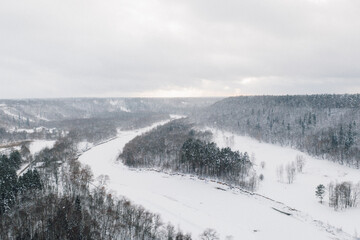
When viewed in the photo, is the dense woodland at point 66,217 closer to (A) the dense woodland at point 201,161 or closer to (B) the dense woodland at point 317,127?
(A) the dense woodland at point 201,161

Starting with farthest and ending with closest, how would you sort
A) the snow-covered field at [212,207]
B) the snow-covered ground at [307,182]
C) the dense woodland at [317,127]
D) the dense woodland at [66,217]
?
1. the dense woodland at [317,127]
2. the snow-covered ground at [307,182]
3. the snow-covered field at [212,207]
4. the dense woodland at [66,217]

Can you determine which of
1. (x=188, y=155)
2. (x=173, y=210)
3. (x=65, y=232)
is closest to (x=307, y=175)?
(x=188, y=155)

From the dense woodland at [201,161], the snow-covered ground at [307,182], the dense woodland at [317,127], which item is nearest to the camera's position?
the snow-covered ground at [307,182]

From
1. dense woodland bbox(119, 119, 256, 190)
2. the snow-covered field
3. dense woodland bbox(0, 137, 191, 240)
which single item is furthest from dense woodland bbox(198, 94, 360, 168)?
dense woodland bbox(0, 137, 191, 240)

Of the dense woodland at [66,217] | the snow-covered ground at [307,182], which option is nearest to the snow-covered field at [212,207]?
the snow-covered ground at [307,182]

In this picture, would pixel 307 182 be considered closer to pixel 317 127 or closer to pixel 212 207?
pixel 212 207

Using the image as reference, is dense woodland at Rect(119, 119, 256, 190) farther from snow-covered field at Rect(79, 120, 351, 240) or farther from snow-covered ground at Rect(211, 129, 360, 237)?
snow-covered ground at Rect(211, 129, 360, 237)
